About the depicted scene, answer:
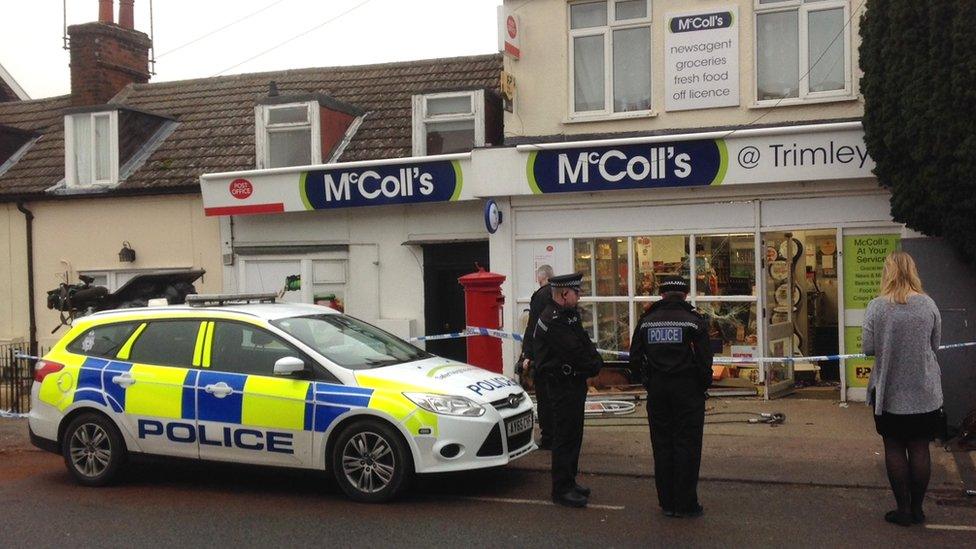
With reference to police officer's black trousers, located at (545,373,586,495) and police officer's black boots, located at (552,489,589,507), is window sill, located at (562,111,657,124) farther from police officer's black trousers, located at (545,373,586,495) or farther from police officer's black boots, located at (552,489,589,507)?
police officer's black boots, located at (552,489,589,507)

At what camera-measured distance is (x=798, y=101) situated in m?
12.0

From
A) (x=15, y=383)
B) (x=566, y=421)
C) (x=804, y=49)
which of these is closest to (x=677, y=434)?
(x=566, y=421)

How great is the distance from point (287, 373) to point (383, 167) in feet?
21.9

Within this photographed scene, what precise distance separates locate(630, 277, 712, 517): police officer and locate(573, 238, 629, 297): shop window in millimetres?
5998

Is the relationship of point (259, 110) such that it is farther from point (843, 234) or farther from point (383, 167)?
point (843, 234)

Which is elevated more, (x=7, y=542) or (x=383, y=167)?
(x=383, y=167)

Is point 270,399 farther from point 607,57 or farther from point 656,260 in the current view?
point 607,57

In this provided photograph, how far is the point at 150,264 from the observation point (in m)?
16.1

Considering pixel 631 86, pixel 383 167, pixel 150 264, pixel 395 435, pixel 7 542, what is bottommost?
pixel 7 542

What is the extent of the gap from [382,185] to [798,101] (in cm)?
578

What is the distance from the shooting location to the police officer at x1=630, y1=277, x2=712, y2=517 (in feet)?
22.6

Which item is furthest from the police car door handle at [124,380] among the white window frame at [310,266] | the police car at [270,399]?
the white window frame at [310,266]

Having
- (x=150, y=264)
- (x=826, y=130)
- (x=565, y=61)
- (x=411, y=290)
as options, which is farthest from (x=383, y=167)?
(x=826, y=130)

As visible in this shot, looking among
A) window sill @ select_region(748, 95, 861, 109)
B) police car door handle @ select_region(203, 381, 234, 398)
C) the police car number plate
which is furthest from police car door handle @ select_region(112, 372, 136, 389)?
window sill @ select_region(748, 95, 861, 109)
